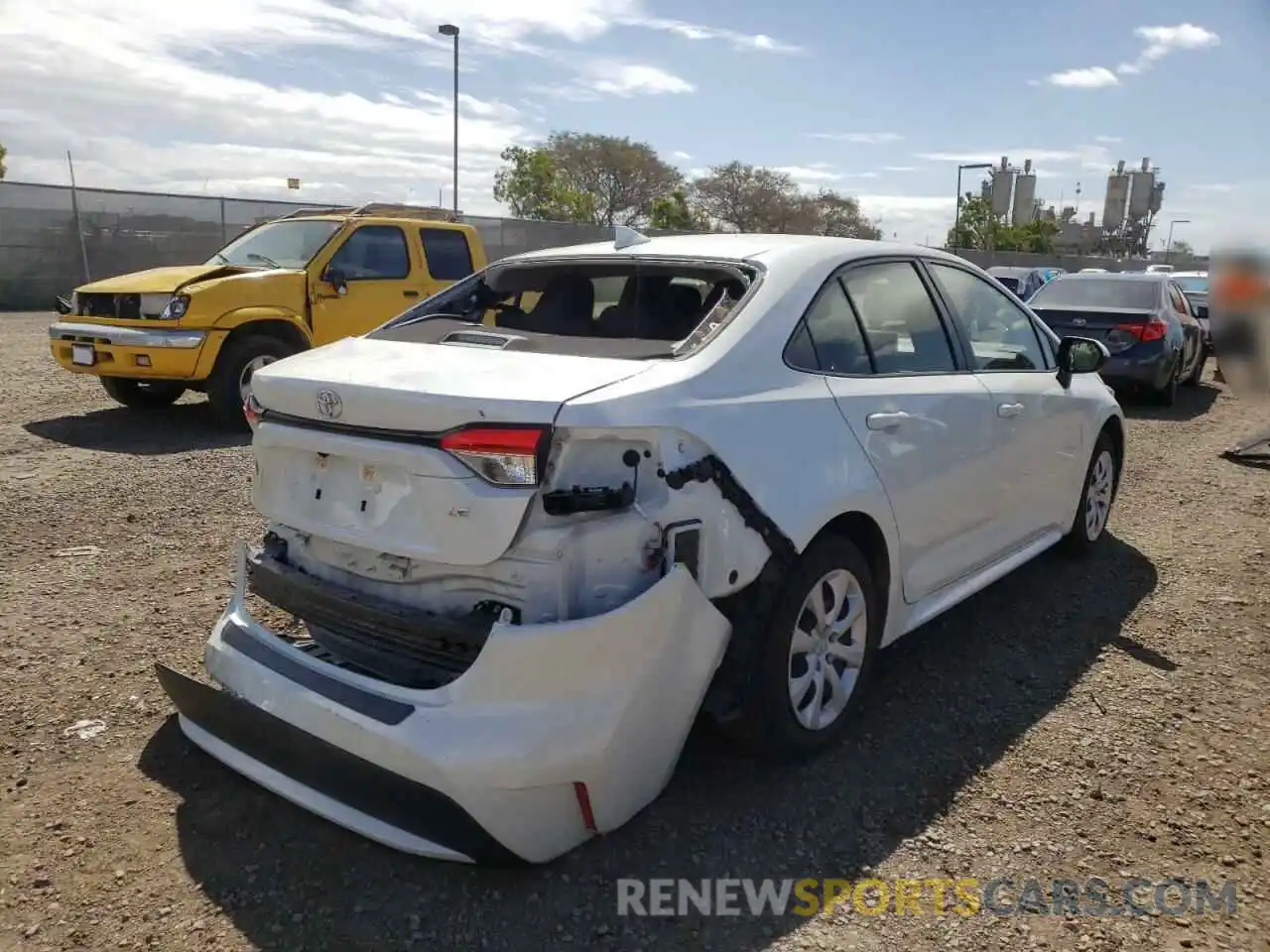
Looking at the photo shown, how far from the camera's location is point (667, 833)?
2857 mm

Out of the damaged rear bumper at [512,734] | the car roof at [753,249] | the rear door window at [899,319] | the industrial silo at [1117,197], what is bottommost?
the damaged rear bumper at [512,734]

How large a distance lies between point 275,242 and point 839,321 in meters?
7.08

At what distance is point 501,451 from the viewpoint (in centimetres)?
248

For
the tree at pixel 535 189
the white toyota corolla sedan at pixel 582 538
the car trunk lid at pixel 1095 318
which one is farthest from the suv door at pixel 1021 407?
the tree at pixel 535 189

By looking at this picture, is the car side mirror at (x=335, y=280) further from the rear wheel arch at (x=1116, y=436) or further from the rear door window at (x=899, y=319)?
the rear wheel arch at (x=1116, y=436)

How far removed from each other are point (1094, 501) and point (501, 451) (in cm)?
403

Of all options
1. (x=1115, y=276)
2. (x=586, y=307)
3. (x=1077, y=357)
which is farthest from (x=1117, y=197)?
(x=1115, y=276)

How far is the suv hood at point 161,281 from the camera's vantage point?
25.9 feet

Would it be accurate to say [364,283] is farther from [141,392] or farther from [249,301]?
[141,392]

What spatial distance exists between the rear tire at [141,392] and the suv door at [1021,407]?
693 cm

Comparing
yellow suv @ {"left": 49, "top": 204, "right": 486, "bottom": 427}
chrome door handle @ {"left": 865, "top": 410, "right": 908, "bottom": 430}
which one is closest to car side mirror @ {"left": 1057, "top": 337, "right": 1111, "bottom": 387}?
chrome door handle @ {"left": 865, "top": 410, "right": 908, "bottom": 430}

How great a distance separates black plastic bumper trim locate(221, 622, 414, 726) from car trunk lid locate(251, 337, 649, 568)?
14.3 inches

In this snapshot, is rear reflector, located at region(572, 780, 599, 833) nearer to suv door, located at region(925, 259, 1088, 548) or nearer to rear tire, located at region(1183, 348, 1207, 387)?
suv door, located at region(925, 259, 1088, 548)

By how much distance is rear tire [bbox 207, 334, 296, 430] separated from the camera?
8023 mm
